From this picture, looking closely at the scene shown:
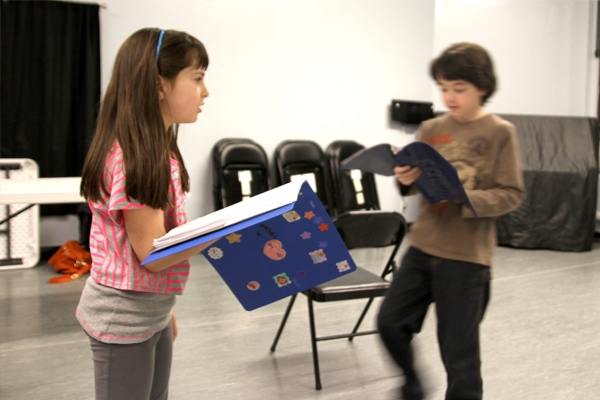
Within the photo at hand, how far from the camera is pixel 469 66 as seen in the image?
1875 mm

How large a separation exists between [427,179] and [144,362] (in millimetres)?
1016

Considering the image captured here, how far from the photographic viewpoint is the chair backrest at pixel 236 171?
5.54m

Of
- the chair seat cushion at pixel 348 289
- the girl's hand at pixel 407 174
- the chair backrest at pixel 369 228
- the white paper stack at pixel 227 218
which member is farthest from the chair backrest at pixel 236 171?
the white paper stack at pixel 227 218

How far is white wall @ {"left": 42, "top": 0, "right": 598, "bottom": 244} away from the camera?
18.9 ft

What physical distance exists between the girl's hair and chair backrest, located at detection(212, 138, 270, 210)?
4212 mm

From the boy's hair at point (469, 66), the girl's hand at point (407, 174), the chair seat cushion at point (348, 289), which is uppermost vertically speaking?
the boy's hair at point (469, 66)

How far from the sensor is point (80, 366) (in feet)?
9.67

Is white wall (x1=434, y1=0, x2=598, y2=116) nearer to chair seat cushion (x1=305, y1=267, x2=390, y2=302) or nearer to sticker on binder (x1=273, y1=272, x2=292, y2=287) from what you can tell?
chair seat cushion (x1=305, y1=267, x2=390, y2=302)

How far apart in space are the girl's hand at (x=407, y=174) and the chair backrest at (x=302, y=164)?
3.91 meters

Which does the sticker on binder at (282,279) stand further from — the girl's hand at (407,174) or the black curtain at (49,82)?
the black curtain at (49,82)

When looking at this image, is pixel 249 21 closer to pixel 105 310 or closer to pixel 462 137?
pixel 462 137

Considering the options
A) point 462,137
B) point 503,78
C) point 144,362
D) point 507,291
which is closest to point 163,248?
point 144,362

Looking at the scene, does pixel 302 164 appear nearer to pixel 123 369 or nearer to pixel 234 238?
pixel 234 238

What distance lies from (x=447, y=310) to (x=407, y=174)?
460mm
